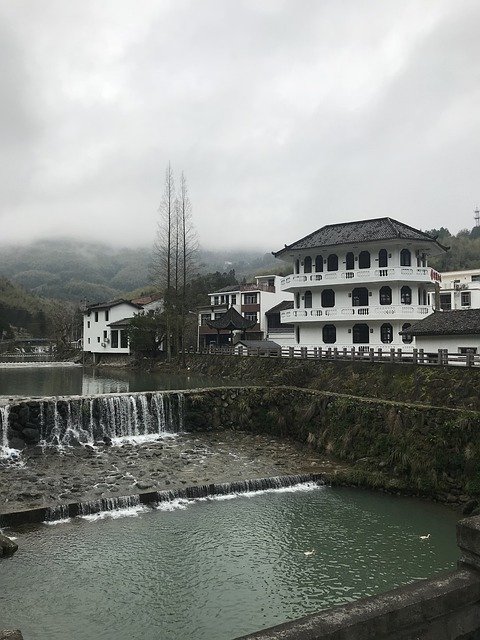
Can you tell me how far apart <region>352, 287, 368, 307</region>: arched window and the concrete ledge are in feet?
110

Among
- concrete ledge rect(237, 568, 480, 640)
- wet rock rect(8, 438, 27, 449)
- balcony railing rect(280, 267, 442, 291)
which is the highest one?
balcony railing rect(280, 267, 442, 291)

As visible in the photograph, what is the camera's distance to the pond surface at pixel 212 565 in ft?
33.4

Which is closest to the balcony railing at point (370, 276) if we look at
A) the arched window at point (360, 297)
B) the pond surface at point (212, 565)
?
the arched window at point (360, 297)

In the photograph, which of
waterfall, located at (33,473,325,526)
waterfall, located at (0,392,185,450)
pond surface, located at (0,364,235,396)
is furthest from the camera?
pond surface, located at (0,364,235,396)

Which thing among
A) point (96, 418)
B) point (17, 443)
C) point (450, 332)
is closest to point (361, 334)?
point (450, 332)

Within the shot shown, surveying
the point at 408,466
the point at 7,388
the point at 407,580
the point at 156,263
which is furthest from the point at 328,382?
the point at 156,263

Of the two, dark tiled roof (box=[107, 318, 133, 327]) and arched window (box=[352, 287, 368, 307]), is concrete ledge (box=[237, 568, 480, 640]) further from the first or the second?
dark tiled roof (box=[107, 318, 133, 327])

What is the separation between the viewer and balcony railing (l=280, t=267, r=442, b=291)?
36594 mm

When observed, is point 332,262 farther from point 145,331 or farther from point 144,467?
point 144,467

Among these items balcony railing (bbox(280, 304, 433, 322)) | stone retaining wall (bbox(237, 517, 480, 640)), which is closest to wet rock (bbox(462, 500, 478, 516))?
stone retaining wall (bbox(237, 517, 480, 640))

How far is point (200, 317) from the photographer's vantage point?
6581cm

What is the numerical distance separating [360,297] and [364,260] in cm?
298

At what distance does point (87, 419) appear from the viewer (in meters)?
24.7

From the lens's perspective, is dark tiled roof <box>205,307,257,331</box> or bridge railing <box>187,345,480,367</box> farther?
dark tiled roof <box>205,307,257,331</box>
